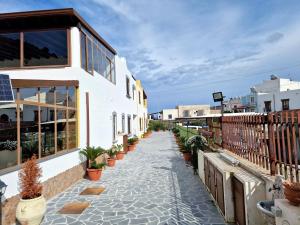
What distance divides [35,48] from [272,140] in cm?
961

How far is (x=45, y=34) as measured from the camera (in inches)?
393

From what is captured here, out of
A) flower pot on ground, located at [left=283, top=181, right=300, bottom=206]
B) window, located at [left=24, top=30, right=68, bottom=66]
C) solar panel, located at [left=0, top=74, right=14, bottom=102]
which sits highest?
window, located at [left=24, top=30, right=68, bottom=66]

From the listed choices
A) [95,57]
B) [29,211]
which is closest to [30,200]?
[29,211]

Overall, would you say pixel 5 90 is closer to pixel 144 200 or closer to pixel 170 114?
pixel 144 200

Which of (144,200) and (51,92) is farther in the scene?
(51,92)

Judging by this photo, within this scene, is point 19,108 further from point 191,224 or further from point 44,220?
point 191,224

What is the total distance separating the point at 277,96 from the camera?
3816cm

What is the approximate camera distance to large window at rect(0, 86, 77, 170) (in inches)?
280

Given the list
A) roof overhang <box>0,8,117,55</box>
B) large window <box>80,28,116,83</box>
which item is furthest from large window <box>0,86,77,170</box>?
roof overhang <box>0,8,117,55</box>

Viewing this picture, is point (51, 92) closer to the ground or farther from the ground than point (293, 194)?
farther from the ground

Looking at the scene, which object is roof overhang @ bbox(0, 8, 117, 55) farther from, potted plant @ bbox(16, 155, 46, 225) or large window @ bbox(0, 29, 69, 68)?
potted plant @ bbox(16, 155, 46, 225)

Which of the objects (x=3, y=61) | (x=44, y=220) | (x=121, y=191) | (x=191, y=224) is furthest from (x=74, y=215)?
(x=3, y=61)

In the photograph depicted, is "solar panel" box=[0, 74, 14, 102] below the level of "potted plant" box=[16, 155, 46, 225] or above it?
above

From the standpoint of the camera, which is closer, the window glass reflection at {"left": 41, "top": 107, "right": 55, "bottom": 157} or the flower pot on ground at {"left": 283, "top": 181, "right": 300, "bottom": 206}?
the flower pot on ground at {"left": 283, "top": 181, "right": 300, "bottom": 206}
